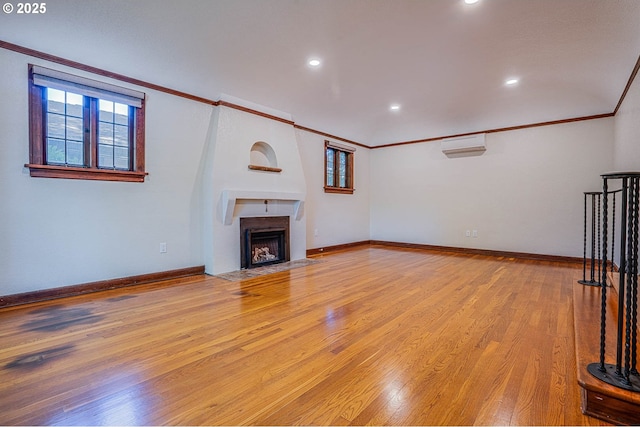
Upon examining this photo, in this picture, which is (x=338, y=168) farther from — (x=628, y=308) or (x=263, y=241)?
(x=628, y=308)

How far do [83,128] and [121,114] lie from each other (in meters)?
0.44

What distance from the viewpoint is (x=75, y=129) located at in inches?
128

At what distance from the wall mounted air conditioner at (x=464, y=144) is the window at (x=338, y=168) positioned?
199 cm

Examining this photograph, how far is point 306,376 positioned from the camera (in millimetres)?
1690

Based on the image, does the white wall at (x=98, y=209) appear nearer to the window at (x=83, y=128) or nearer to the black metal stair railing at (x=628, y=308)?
the window at (x=83, y=128)

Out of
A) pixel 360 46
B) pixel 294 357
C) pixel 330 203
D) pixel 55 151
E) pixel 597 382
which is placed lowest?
pixel 294 357

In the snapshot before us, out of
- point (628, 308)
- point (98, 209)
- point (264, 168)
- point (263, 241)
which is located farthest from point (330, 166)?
point (628, 308)

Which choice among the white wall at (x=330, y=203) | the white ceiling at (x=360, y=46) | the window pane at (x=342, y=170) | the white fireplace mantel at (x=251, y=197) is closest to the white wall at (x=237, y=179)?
the white fireplace mantel at (x=251, y=197)

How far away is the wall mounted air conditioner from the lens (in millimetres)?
5812

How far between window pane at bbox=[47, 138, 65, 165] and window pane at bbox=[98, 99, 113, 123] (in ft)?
1.61

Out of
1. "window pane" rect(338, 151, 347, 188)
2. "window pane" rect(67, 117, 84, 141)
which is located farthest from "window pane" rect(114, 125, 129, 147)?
"window pane" rect(338, 151, 347, 188)

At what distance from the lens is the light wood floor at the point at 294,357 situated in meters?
1.40

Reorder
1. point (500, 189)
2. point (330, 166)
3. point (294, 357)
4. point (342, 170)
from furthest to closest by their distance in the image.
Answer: point (342, 170), point (330, 166), point (500, 189), point (294, 357)

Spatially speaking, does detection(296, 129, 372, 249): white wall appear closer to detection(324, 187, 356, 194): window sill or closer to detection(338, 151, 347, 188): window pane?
detection(324, 187, 356, 194): window sill
